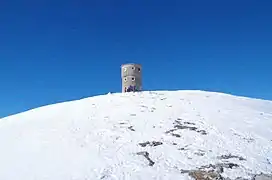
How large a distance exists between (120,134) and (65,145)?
14.5 ft

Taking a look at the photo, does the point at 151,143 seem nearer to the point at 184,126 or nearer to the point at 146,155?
the point at 146,155

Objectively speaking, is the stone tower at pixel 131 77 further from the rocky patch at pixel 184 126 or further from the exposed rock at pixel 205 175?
the exposed rock at pixel 205 175

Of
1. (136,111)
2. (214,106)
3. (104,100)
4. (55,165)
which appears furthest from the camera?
Answer: (104,100)

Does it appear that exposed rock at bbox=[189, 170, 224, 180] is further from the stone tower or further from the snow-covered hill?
the stone tower

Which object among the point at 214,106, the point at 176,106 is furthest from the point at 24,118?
the point at 214,106

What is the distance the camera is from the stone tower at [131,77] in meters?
49.4

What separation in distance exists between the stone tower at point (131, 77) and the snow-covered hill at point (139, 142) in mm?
11927

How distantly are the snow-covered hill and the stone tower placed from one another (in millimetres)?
11927

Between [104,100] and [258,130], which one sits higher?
[104,100]

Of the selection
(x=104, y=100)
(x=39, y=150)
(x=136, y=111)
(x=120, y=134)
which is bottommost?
(x=39, y=150)

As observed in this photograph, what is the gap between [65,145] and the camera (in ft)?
77.8

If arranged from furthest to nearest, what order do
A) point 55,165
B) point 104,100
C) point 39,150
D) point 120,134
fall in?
point 104,100, point 120,134, point 39,150, point 55,165

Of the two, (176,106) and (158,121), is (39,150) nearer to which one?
(158,121)

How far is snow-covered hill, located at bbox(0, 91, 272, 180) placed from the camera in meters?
19.2
